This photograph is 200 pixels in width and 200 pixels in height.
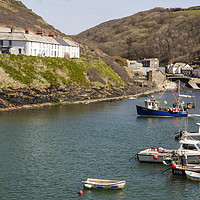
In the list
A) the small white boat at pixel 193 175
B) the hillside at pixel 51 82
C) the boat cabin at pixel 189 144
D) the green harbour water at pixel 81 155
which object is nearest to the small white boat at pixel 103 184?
the green harbour water at pixel 81 155

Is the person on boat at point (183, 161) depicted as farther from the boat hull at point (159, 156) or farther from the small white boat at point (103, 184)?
the small white boat at point (103, 184)

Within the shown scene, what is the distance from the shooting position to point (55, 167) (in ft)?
155

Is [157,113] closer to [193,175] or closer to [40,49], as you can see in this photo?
[193,175]

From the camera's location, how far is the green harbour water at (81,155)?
39.2 meters

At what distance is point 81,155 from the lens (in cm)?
5309

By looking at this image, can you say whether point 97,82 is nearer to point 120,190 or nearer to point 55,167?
point 55,167

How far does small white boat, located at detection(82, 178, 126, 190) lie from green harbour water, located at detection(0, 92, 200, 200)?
0.62 m

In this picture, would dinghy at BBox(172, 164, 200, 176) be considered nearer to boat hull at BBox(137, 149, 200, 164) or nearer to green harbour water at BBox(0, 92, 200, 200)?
green harbour water at BBox(0, 92, 200, 200)

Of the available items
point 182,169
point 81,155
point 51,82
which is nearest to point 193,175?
point 182,169

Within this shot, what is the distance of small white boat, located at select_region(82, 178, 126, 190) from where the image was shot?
3869 centimetres

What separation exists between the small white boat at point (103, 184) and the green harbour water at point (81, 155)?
0.62 m

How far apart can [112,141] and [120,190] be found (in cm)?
2366

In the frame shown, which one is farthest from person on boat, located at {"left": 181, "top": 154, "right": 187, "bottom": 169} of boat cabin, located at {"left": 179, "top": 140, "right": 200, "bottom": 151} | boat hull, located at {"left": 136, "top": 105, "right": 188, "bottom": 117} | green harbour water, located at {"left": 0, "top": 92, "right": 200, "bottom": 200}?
boat hull, located at {"left": 136, "top": 105, "right": 188, "bottom": 117}

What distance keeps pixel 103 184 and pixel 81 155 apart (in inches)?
580
